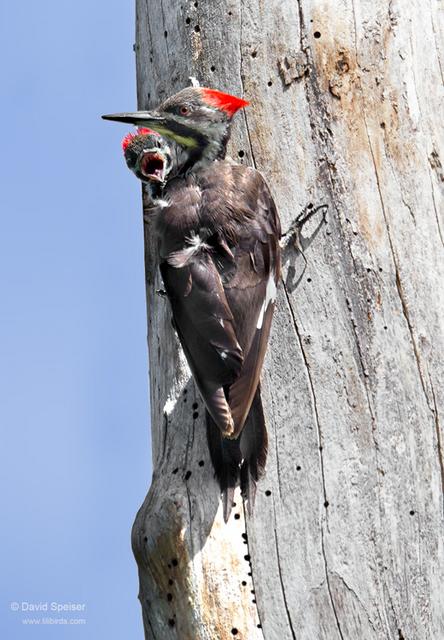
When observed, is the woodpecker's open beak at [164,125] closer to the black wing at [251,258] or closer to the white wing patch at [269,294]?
the black wing at [251,258]

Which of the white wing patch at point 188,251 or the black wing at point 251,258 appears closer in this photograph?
the black wing at point 251,258

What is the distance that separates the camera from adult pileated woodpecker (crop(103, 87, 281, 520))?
10.2 feet

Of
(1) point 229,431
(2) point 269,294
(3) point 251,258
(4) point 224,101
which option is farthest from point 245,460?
(4) point 224,101

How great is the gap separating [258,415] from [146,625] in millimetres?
673

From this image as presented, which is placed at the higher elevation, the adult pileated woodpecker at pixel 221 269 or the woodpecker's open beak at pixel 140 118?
the woodpecker's open beak at pixel 140 118

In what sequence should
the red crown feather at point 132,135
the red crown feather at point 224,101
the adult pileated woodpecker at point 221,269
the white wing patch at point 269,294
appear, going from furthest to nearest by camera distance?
the red crown feather at point 132,135
the red crown feather at point 224,101
the white wing patch at point 269,294
the adult pileated woodpecker at point 221,269

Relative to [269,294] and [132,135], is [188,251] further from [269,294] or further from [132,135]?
[132,135]

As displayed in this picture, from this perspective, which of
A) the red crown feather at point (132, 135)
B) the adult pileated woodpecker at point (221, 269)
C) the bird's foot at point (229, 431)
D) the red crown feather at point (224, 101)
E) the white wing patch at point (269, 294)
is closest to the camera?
the bird's foot at point (229, 431)

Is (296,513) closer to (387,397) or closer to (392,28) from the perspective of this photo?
(387,397)

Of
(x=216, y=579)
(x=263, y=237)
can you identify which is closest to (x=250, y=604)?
(x=216, y=579)

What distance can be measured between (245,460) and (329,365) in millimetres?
367

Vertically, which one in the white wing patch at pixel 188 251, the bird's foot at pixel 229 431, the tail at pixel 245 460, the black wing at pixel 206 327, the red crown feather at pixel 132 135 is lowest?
the tail at pixel 245 460

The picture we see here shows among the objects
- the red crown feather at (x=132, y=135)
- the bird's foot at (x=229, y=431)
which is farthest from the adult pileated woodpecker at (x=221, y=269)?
the red crown feather at (x=132, y=135)

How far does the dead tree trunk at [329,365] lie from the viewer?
2998 millimetres
